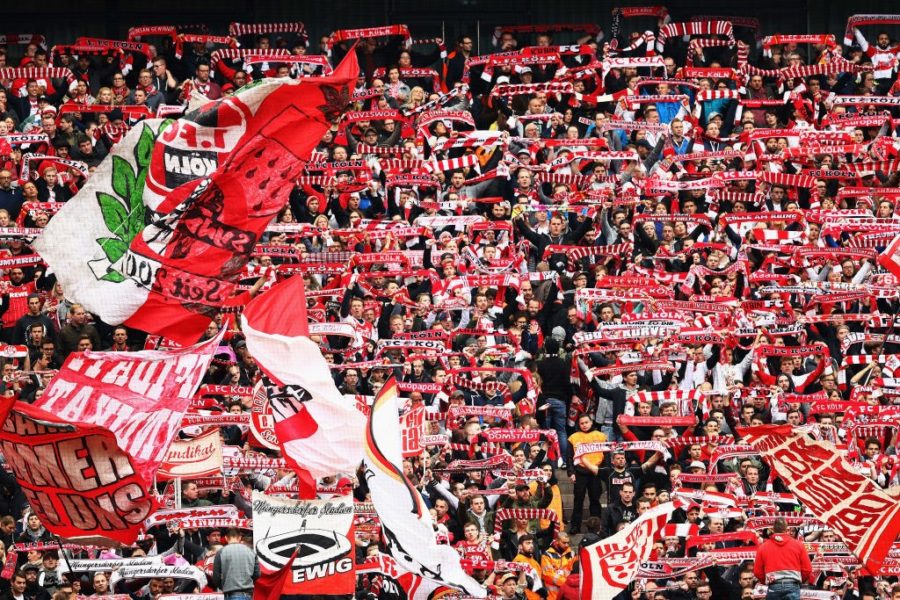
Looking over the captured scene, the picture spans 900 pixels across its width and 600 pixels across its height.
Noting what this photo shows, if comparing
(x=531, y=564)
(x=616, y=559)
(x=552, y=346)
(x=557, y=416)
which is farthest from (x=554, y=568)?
(x=552, y=346)

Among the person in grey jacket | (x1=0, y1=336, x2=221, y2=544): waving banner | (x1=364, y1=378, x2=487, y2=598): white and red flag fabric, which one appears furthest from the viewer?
the person in grey jacket

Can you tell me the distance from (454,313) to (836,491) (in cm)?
830

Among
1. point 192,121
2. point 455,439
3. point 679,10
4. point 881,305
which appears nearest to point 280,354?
point 192,121

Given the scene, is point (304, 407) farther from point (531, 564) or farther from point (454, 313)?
point (454, 313)

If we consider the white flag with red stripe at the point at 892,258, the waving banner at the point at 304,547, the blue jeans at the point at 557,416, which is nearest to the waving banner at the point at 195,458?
the waving banner at the point at 304,547

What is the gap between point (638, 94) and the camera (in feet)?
105

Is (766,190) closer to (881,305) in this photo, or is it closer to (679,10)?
(881,305)

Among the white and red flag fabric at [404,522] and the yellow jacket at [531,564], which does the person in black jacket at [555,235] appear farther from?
the white and red flag fabric at [404,522]

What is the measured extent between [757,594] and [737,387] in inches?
166

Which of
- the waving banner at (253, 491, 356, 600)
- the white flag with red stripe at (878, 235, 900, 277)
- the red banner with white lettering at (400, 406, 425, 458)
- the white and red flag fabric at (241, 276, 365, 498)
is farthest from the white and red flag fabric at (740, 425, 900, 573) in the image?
the red banner with white lettering at (400, 406, 425, 458)

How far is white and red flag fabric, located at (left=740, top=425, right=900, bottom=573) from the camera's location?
19.2 meters

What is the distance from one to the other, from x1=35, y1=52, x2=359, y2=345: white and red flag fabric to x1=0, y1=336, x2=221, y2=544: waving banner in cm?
109

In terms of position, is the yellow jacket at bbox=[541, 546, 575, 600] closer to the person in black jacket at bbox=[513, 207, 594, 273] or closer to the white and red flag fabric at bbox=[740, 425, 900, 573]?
the white and red flag fabric at bbox=[740, 425, 900, 573]

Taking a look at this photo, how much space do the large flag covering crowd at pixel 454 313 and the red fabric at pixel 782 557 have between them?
0.03 meters
